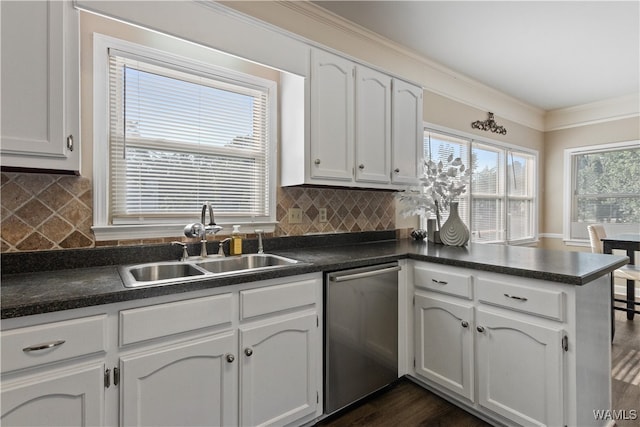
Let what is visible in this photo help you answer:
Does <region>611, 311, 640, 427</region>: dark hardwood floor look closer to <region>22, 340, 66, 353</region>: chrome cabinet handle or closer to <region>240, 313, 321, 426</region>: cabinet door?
<region>240, 313, 321, 426</region>: cabinet door

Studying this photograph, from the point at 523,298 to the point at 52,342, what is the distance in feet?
6.33

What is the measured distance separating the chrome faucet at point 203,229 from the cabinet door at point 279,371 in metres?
0.61

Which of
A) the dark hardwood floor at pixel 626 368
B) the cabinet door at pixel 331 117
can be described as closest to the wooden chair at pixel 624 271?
the dark hardwood floor at pixel 626 368

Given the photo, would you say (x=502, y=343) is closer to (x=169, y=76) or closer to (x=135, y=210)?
(x=135, y=210)

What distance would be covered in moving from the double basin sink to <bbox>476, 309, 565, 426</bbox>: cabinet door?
43.2 inches

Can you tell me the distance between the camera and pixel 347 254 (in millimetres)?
2096

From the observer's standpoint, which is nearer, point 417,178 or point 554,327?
point 554,327

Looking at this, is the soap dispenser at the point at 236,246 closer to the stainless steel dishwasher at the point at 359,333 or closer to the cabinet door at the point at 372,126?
the stainless steel dishwasher at the point at 359,333

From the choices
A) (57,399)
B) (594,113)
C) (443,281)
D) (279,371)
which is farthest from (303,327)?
(594,113)

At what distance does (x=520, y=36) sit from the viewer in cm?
273

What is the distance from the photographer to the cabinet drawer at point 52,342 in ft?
3.33

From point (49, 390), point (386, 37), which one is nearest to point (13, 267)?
point (49, 390)

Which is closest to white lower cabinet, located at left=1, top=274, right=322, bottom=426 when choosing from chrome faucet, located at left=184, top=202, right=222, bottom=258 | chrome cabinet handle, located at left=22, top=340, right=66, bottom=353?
chrome cabinet handle, located at left=22, top=340, right=66, bottom=353

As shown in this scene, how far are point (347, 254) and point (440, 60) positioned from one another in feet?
7.60
